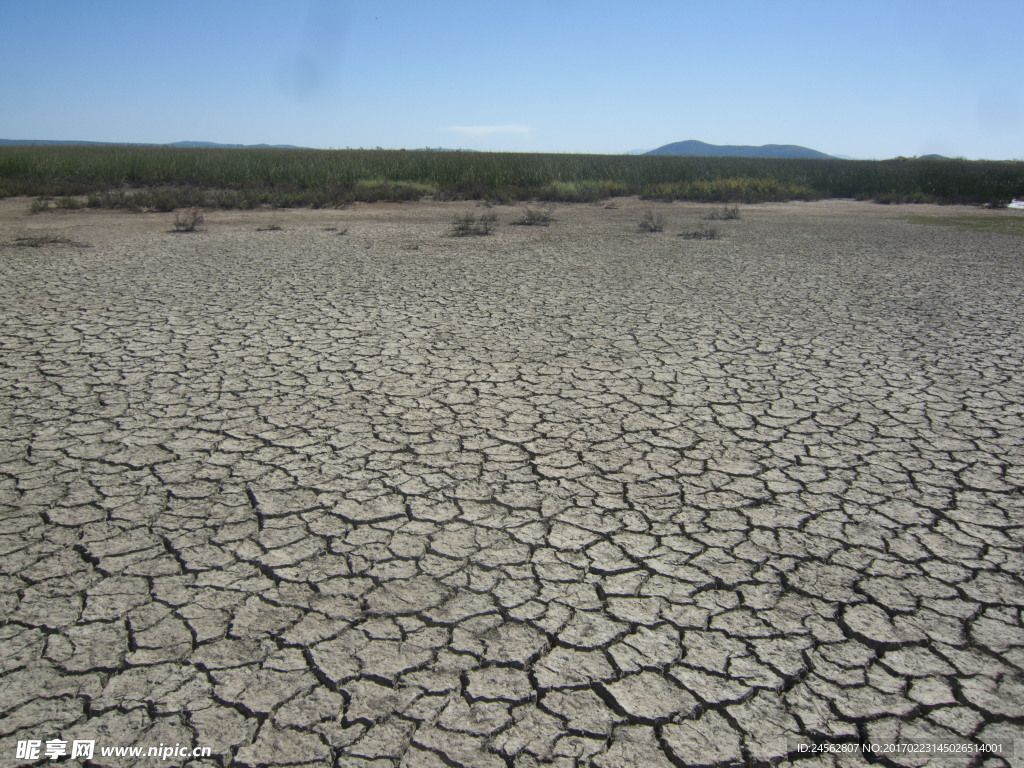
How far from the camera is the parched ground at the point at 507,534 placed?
193 centimetres

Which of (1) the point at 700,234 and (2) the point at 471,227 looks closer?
(1) the point at 700,234

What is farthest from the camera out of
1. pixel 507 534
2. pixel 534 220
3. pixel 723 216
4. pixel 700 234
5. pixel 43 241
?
pixel 723 216

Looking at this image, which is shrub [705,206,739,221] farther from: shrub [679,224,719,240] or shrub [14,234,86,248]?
shrub [14,234,86,248]

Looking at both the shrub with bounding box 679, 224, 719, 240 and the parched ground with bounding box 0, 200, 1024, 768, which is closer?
the parched ground with bounding box 0, 200, 1024, 768

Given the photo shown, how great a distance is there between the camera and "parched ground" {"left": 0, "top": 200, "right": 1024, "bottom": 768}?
193 cm

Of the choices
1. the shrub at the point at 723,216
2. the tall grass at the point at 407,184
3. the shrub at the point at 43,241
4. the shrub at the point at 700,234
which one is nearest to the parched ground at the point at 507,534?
the shrub at the point at 43,241

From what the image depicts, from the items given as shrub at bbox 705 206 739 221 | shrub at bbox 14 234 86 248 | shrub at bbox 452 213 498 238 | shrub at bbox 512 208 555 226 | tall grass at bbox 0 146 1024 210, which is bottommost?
shrub at bbox 14 234 86 248

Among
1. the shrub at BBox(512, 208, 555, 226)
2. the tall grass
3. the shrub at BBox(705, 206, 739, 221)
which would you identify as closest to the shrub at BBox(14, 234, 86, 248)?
the tall grass

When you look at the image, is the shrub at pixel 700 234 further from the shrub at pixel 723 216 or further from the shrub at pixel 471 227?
the shrub at pixel 471 227

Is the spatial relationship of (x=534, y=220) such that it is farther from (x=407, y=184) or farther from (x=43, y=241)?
(x=407, y=184)

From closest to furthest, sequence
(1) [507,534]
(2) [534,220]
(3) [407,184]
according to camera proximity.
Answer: (1) [507,534]
(2) [534,220]
(3) [407,184]

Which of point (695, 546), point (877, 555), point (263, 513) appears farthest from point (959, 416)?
point (263, 513)

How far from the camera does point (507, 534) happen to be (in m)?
2.84

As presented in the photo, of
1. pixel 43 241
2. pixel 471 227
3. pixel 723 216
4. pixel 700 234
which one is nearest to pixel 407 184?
pixel 471 227
